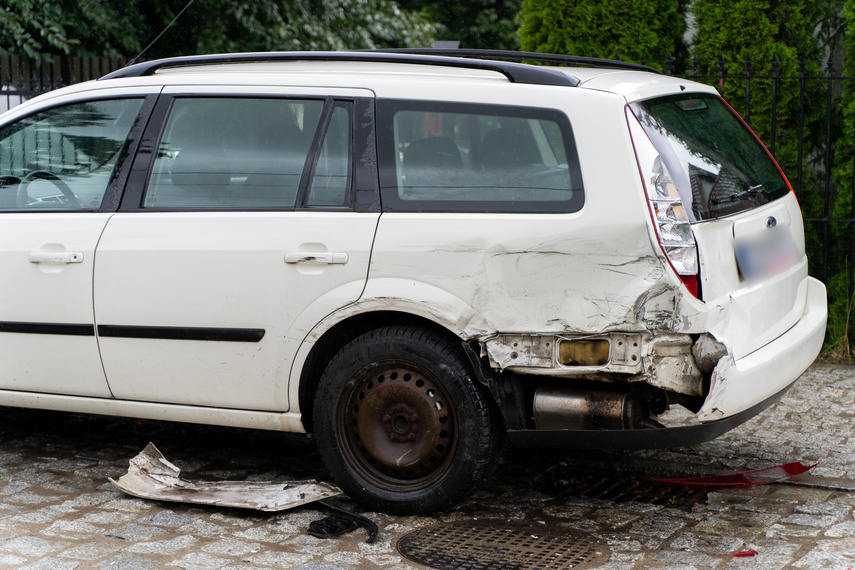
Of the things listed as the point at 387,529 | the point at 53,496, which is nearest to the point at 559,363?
the point at 387,529

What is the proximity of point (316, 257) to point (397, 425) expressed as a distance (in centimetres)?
74

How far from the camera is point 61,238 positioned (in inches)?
175

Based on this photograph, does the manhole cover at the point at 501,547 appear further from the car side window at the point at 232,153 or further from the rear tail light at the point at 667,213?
the car side window at the point at 232,153

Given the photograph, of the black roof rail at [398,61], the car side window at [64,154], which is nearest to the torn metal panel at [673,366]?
the black roof rail at [398,61]

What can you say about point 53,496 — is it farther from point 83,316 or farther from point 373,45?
point 373,45

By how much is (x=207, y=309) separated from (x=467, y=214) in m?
1.16

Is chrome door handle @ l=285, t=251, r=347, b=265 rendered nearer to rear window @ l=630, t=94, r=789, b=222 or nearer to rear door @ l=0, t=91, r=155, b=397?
rear door @ l=0, t=91, r=155, b=397

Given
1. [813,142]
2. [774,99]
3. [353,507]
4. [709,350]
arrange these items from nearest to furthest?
1. [709,350]
2. [353,507]
3. [774,99]
4. [813,142]

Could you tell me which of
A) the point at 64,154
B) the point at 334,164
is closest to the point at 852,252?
the point at 334,164

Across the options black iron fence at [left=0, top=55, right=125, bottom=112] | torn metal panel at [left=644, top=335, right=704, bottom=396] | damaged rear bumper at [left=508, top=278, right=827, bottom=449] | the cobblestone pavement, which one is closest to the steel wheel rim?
the cobblestone pavement

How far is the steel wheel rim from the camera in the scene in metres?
3.98

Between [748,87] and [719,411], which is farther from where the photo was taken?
[748,87]

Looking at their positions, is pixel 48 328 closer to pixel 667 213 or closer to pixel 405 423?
pixel 405 423

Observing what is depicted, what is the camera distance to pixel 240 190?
423 centimetres
